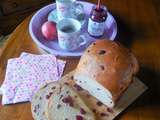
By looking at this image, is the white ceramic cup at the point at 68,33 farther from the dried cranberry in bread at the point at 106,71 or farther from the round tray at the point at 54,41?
the dried cranberry in bread at the point at 106,71

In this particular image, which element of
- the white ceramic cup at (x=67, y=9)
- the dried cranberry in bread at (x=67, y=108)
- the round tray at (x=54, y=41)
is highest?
the white ceramic cup at (x=67, y=9)

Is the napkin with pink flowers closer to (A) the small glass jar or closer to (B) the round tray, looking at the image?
(B) the round tray

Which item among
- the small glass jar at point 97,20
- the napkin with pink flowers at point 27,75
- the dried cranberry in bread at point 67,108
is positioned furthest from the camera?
the small glass jar at point 97,20

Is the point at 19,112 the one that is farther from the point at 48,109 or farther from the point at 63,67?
the point at 63,67

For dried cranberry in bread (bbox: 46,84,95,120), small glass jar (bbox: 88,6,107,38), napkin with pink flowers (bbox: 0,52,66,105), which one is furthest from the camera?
small glass jar (bbox: 88,6,107,38)

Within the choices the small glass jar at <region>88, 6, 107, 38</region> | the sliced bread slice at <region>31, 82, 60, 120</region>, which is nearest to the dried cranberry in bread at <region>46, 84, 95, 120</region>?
the sliced bread slice at <region>31, 82, 60, 120</region>

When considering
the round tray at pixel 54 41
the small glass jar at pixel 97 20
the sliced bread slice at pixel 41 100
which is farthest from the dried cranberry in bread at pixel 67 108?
the small glass jar at pixel 97 20

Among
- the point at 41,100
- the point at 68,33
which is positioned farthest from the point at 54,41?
the point at 41,100
